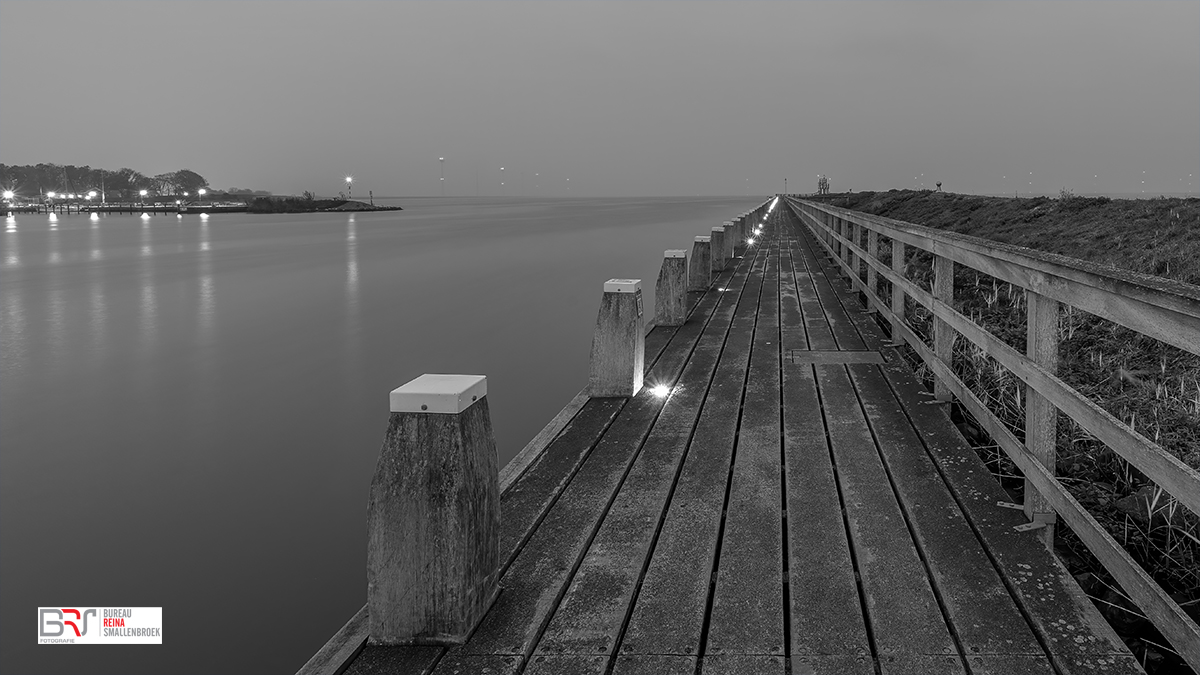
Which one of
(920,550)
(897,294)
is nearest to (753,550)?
(920,550)

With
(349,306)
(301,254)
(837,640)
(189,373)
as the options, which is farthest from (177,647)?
(301,254)

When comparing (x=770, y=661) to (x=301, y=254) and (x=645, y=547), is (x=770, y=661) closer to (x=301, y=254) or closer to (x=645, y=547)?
(x=645, y=547)

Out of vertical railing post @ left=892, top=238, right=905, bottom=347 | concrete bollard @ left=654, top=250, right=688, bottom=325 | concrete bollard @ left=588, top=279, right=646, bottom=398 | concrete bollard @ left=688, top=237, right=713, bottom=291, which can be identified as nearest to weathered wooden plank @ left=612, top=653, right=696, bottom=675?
concrete bollard @ left=588, top=279, right=646, bottom=398

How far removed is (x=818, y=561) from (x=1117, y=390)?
4.59 metres

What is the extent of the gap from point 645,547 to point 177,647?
3232 millimetres

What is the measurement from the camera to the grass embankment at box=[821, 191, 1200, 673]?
317 centimetres

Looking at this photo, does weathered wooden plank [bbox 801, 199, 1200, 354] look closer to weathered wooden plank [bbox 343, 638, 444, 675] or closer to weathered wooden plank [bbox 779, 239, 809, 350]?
weathered wooden plank [bbox 343, 638, 444, 675]

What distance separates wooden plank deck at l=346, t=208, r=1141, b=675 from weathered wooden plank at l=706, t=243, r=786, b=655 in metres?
0.01

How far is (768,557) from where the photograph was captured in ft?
10.2

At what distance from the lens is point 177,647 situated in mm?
4570

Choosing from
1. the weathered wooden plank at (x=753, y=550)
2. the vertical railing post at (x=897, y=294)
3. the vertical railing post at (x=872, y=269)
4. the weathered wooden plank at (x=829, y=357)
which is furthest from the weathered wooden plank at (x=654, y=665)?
the vertical railing post at (x=872, y=269)
